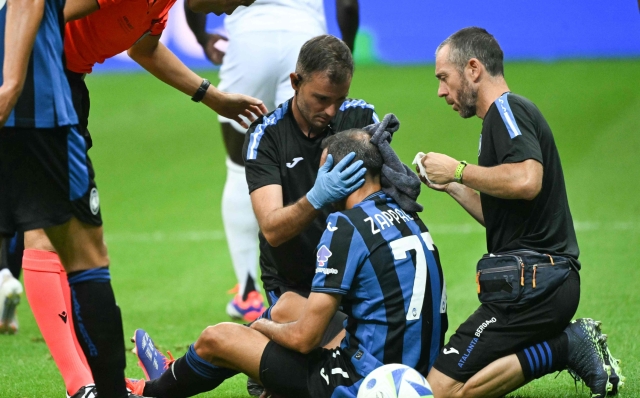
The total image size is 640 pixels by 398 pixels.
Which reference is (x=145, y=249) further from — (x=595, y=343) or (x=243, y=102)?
(x=595, y=343)

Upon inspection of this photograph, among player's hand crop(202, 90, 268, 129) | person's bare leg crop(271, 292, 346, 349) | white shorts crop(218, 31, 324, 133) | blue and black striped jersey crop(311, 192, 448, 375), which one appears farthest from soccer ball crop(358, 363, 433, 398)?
white shorts crop(218, 31, 324, 133)

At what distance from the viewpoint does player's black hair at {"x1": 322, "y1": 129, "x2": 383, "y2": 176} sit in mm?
3623

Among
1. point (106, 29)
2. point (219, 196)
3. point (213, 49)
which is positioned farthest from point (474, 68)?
point (219, 196)

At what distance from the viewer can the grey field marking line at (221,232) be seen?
8773mm

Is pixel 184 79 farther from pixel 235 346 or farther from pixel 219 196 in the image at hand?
pixel 219 196

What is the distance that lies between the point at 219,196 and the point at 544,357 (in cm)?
792

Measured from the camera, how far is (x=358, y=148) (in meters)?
3.64

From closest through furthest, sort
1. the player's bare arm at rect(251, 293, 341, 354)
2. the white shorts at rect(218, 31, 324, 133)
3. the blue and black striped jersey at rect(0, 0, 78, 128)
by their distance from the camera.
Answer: the blue and black striped jersey at rect(0, 0, 78, 128) → the player's bare arm at rect(251, 293, 341, 354) → the white shorts at rect(218, 31, 324, 133)

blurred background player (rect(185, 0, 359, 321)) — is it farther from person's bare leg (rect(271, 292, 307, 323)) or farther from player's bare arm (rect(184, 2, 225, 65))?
person's bare leg (rect(271, 292, 307, 323))

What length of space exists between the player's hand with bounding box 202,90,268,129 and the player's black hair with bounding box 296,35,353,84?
58 cm

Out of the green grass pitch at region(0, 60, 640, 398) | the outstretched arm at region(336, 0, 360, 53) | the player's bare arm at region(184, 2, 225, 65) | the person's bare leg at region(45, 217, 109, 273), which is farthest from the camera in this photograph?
the player's bare arm at region(184, 2, 225, 65)

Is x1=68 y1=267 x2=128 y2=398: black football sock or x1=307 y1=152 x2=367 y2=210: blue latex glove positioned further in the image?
x1=307 y1=152 x2=367 y2=210: blue latex glove

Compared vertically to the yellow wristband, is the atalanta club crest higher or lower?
lower

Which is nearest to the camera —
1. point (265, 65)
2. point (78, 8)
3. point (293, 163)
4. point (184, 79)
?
point (78, 8)
